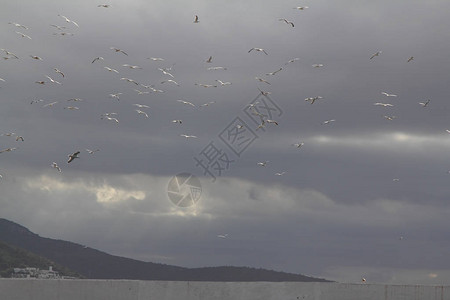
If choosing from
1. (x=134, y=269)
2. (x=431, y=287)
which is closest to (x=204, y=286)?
(x=431, y=287)

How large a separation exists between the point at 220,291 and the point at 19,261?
119 m

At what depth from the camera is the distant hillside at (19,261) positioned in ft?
487

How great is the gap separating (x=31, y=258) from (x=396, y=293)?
12333 cm

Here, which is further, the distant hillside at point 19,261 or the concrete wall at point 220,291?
the distant hillside at point 19,261

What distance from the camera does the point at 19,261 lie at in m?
152

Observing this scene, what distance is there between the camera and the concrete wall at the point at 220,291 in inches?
1545

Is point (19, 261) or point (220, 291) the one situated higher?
point (19, 261)

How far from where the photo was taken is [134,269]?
19712 cm

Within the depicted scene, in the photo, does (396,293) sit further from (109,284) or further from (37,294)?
(37,294)

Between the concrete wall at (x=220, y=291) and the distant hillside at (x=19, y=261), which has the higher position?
the distant hillside at (x=19, y=261)

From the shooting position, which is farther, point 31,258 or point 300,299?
point 31,258

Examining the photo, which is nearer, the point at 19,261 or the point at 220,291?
the point at 220,291

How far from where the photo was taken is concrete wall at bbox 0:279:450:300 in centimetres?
3925

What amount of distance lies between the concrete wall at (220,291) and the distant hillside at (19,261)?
361ft
